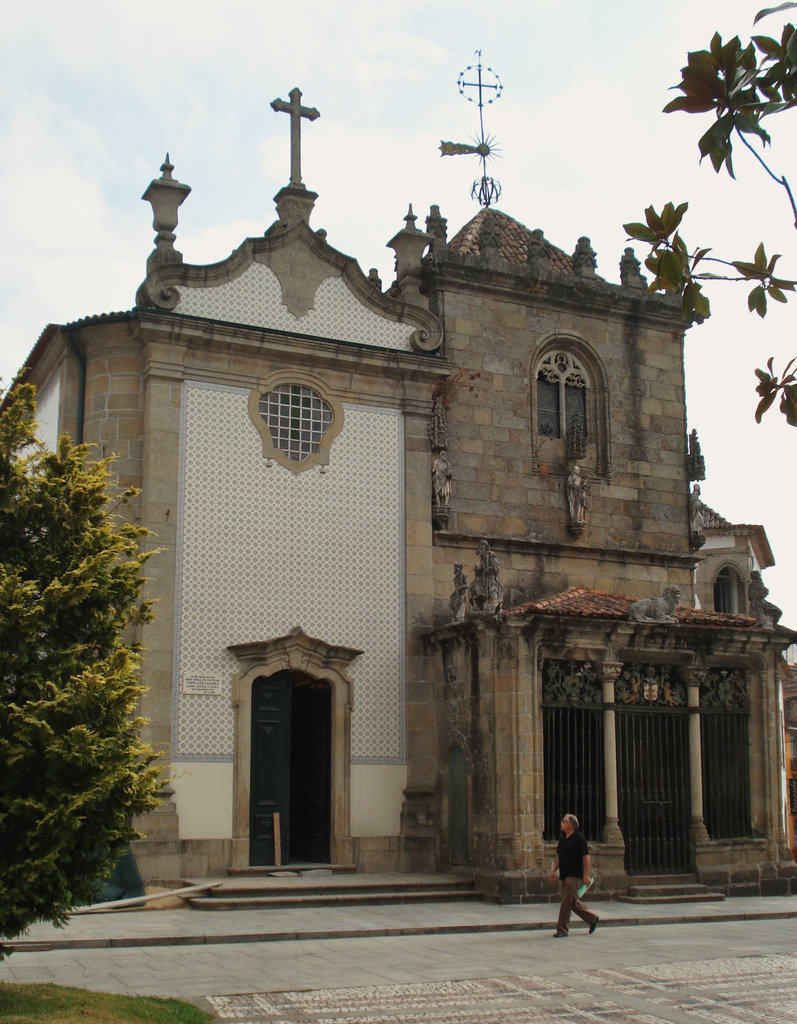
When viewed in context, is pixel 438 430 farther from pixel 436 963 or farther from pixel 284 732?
pixel 436 963

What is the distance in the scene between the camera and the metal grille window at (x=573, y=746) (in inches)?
686

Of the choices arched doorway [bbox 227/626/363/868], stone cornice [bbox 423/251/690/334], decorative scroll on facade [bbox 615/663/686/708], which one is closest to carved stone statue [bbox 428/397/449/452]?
stone cornice [bbox 423/251/690/334]

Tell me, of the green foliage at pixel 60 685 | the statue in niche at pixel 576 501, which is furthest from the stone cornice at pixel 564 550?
the green foliage at pixel 60 685

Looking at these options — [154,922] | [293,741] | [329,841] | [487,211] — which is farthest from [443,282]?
[154,922]

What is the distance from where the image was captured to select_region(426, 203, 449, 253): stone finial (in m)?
21.0

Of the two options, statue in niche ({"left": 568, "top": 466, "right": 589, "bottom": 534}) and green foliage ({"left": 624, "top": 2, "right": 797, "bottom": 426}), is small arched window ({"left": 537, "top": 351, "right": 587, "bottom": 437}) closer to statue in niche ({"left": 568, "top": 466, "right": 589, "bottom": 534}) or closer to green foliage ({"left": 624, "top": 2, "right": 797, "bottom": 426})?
statue in niche ({"left": 568, "top": 466, "right": 589, "bottom": 534})

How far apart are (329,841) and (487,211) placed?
481 inches

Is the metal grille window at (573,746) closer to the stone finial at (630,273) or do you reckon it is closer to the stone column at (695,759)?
the stone column at (695,759)

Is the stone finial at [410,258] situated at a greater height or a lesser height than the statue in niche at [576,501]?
greater

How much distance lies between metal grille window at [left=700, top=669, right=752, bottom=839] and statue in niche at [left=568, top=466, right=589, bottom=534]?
3.46 m

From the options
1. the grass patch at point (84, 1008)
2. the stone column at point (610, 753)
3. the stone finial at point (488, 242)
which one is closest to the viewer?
the grass patch at point (84, 1008)

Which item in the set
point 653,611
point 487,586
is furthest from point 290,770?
point 653,611

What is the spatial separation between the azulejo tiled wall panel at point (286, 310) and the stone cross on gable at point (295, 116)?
179cm

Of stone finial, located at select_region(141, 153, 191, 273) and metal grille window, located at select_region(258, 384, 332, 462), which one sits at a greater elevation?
stone finial, located at select_region(141, 153, 191, 273)
